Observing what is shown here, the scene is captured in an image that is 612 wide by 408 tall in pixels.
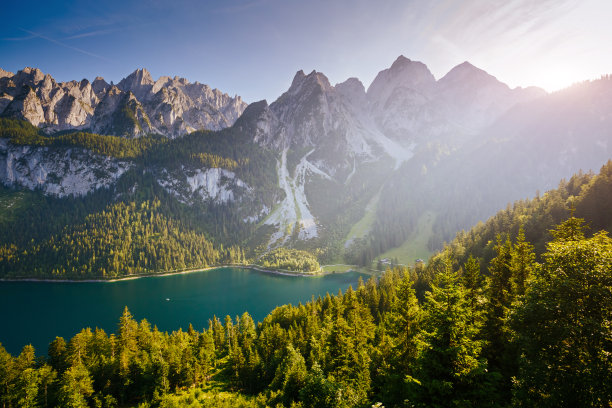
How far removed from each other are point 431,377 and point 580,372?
633 cm

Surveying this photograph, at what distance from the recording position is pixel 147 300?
136 meters

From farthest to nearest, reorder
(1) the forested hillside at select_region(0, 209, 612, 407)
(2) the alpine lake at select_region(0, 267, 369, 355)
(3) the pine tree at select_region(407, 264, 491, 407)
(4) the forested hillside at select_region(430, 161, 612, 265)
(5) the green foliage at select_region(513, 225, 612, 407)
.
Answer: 1. (2) the alpine lake at select_region(0, 267, 369, 355)
2. (4) the forested hillside at select_region(430, 161, 612, 265)
3. (3) the pine tree at select_region(407, 264, 491, 407)
4. (1) the forested hillside at select_region(0, 209, 612, 407)
5. (5) the green foliage at select_region(513, 225, 612, 407)

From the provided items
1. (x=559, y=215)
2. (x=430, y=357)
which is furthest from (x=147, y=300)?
(x=559, y=215)

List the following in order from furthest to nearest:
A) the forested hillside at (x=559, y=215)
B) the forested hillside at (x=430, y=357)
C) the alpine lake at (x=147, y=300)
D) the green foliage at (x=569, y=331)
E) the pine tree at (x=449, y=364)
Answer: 1. the alpine lake at (x=147, y=300)
2. the forested hillside at (x=559, y=215)
3. the pine tree at (x=449, y=364)
4. the forested hillside at (x=430, y=357)
5. the green foliage at (x=569, y=331)

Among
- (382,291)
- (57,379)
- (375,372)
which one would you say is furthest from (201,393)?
(382,291)

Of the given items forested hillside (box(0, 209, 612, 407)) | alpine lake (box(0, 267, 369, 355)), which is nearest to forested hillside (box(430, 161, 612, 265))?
forested hillside (box(0, 209, 612, 407))

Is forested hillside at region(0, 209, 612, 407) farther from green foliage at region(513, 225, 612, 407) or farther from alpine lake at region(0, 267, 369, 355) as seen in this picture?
alpine lake at region(0, 267, 369, 355)

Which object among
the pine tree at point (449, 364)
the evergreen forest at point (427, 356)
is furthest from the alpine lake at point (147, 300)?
the pine tree at point (449, 364)

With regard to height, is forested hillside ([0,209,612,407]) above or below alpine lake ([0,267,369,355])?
above

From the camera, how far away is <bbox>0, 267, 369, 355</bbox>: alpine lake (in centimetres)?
10594

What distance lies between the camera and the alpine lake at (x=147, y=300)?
105938 millimetres

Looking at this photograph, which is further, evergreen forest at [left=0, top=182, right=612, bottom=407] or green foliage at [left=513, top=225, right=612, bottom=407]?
evergreen forest at [left=0, top=182, right=612, bottom=407]

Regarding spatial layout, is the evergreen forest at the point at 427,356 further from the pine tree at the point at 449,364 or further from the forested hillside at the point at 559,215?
the forested hillside at the point at 559,215

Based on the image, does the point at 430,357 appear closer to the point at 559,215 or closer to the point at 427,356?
the point at 427,356
